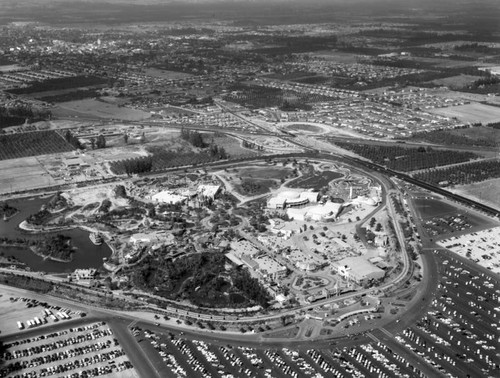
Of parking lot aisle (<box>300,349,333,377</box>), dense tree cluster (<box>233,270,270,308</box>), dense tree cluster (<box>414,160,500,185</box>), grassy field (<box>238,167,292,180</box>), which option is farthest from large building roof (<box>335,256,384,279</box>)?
dense tree cluster (<box>414,160,500,185</box>)


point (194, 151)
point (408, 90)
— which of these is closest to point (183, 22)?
point (408, 90)

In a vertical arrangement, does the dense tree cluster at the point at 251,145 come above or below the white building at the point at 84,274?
above

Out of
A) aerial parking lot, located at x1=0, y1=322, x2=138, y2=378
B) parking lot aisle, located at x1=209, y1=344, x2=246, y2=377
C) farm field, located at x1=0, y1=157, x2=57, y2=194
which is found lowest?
parking lot aisle, located at x1=209, y1=344, x2=246, y2=377

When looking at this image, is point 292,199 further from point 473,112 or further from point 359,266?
point 473,112

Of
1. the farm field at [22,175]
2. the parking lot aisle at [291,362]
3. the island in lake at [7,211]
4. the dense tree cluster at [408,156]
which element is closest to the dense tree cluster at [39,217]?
the island in lake at [7,211]

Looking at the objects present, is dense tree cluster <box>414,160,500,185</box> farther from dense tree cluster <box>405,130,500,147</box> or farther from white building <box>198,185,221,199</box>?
white building <box>198,185,221,199</box>

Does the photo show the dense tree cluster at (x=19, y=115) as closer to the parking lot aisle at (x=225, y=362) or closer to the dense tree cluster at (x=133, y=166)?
the dense tree cluster at (x=133, y=166)

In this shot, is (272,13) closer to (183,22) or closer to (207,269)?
(183,22)
